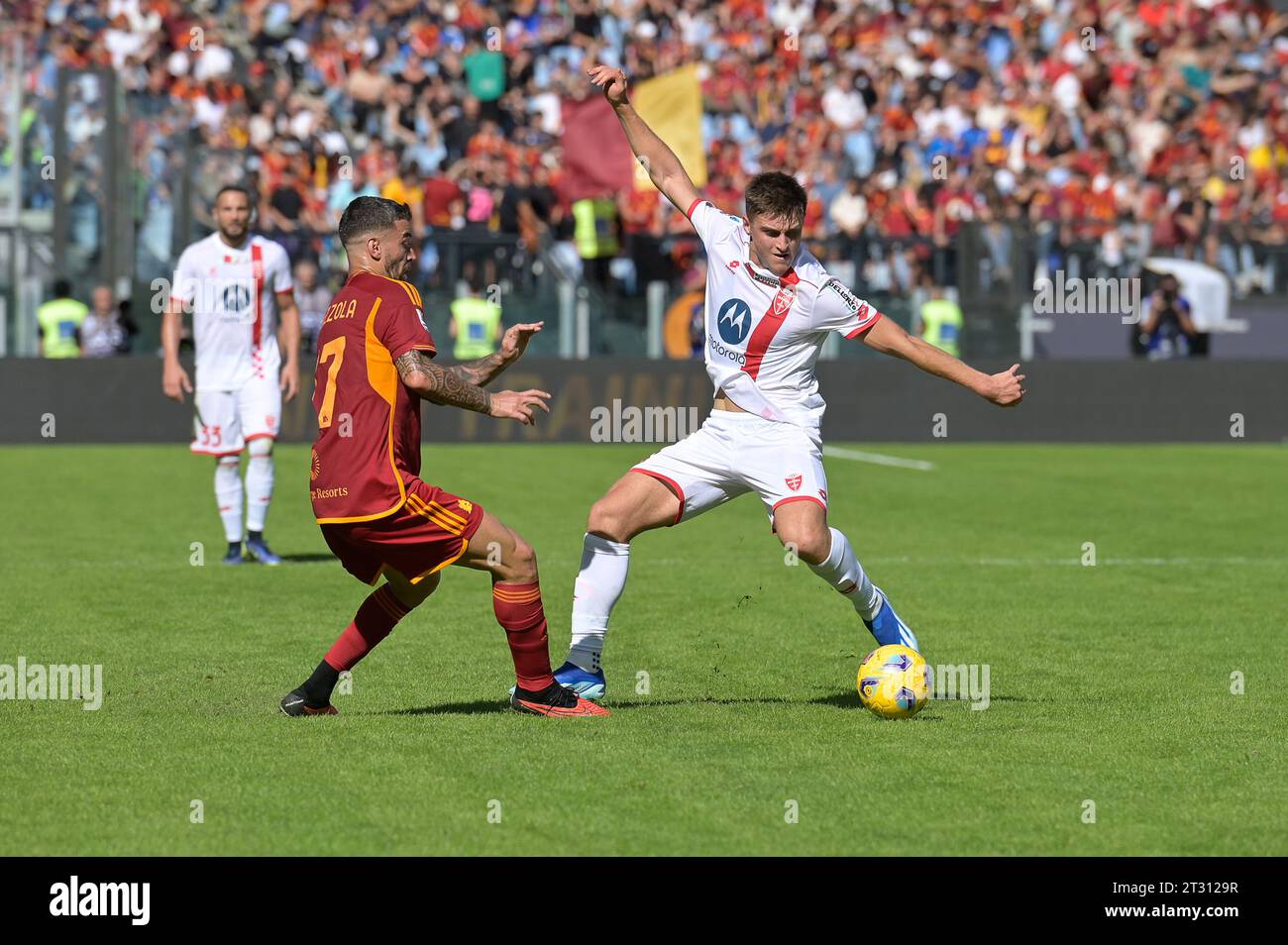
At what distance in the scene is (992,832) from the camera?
5.91m

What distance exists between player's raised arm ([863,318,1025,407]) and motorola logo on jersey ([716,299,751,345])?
18.8 inches

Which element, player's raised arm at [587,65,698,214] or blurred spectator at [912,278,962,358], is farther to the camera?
blurred spectator at [912,278,962,358]

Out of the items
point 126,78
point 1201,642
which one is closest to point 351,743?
point 1201,642

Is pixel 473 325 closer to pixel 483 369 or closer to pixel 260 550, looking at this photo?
pixel 260 550

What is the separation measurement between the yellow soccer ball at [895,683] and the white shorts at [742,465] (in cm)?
67

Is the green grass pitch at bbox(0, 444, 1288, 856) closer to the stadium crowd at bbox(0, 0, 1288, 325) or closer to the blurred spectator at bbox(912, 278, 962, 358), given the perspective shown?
the blurred spectator at bbox(912, 278, 962, 358)

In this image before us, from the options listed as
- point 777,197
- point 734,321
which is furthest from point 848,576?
point 777,197

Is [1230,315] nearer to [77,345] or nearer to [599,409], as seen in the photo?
[599,409]

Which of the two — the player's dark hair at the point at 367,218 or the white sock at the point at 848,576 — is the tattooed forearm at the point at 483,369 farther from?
the white sock at the point at 848,576

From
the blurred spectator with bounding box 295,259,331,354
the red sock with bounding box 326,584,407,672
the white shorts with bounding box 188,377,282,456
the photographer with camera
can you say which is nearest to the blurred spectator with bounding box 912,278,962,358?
the photographer with camera

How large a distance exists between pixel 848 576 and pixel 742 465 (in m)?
0.60

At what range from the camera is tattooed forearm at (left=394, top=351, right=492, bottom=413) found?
22.9 ft

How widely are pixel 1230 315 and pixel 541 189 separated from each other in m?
8.31
